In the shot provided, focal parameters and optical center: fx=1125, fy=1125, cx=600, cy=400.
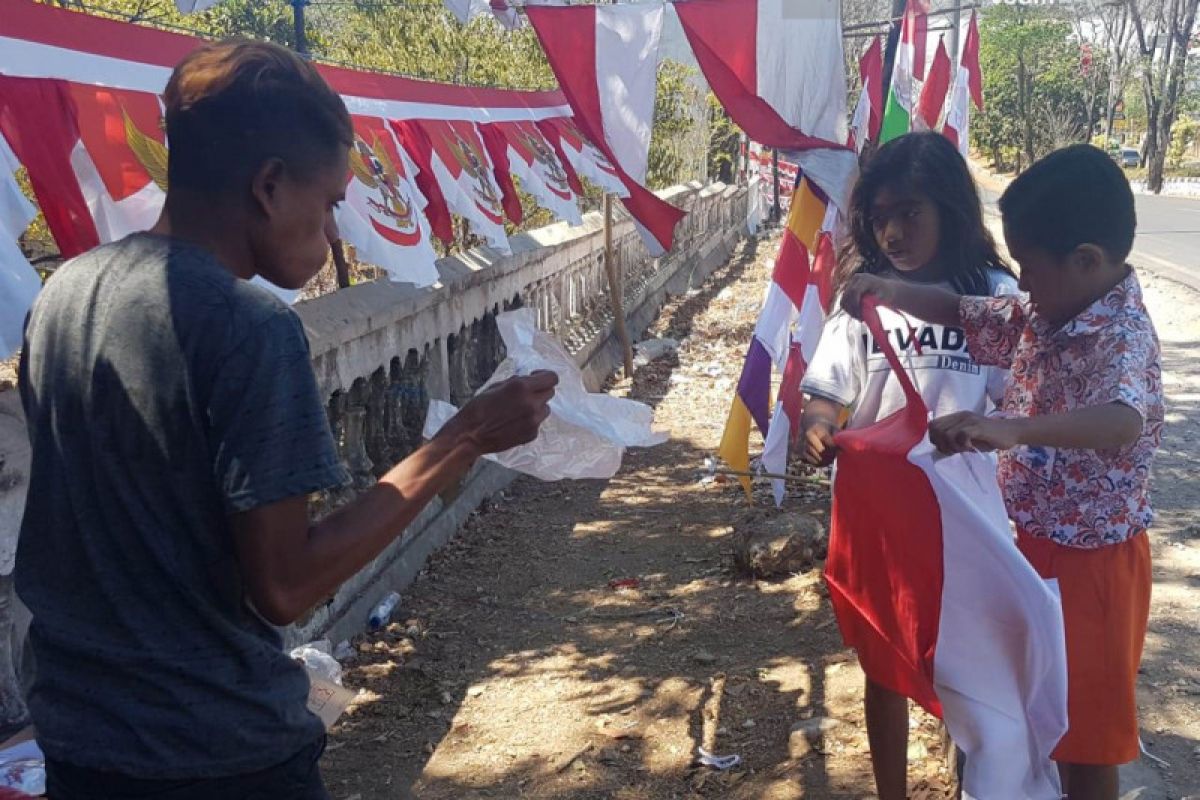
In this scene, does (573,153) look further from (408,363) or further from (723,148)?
(723,148)

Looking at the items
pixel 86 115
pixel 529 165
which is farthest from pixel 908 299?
pixel 529 165

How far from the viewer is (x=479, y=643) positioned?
4.39 m

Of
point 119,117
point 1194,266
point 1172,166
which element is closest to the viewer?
point 119,117

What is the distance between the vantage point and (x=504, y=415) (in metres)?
1.51

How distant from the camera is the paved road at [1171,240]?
15.2 meters

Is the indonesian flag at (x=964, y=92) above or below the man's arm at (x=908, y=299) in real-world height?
above

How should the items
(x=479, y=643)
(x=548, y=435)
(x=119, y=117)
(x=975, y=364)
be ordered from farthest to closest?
1. (x=479, y=643)
2. (x=119, y=117)
3. (x=975, y=364)
4. (x=548, y=435)

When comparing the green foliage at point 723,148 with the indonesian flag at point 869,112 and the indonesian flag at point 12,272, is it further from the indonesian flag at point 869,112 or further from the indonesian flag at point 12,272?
the indonesian flag at point 12,272

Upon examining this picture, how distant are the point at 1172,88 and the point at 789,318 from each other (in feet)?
128

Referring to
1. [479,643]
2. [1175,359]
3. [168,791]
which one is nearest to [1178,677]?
[479,643]

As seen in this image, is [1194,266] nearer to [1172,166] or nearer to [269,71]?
[269,71]

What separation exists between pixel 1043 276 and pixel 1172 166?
1937 inches

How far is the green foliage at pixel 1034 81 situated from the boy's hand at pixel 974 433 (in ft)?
148

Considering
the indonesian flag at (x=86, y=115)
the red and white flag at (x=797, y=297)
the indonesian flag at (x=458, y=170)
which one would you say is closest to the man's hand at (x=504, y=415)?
the indonesian flag at (x=86, y=115)
